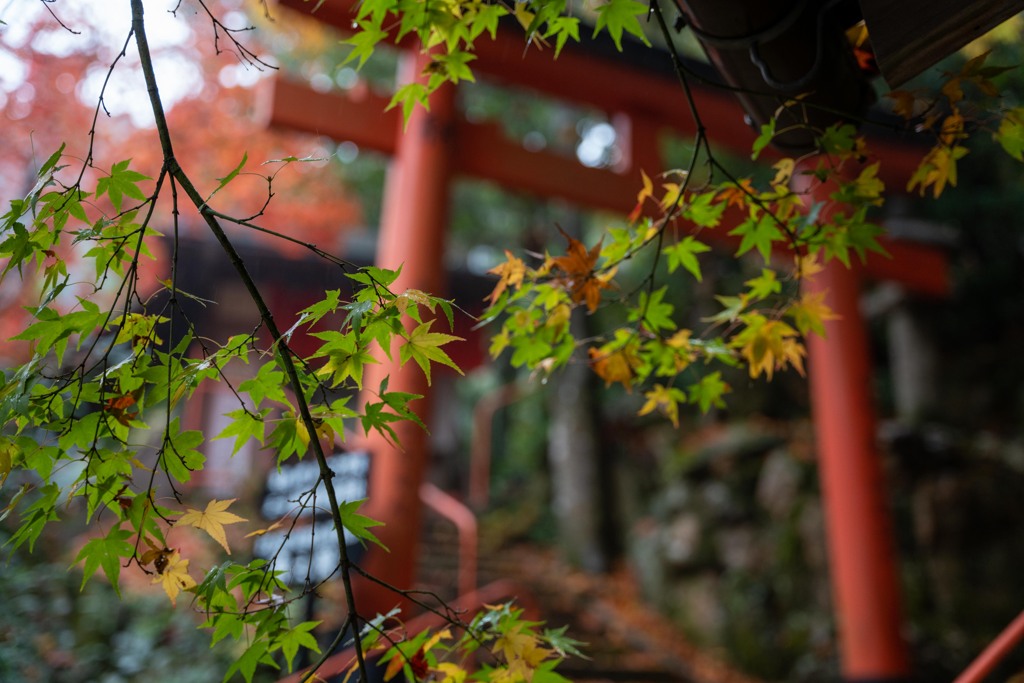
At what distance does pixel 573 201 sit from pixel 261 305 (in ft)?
13.5

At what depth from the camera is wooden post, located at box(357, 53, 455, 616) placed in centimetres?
373

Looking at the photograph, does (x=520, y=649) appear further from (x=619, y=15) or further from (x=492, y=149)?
(x=492, y=149)

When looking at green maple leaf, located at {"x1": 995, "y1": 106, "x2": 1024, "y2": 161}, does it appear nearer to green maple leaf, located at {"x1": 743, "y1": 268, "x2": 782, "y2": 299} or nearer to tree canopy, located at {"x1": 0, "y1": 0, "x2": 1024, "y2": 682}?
tree canopy, located at {"x1": 0, "y1": 0, "x2": 1024, "y2": 682}

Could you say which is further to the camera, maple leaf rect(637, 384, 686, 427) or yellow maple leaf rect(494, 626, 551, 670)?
maple leaf rect(637, 384, 686, 427)

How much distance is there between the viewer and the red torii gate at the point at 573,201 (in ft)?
12.7

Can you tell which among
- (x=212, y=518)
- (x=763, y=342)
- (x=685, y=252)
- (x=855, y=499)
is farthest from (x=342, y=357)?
(x=855, y=499)

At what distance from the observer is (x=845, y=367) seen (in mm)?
5055

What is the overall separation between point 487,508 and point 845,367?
649 cm

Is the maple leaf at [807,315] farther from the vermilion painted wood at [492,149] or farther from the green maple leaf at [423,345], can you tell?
the vermilion painted wood at [492,149]

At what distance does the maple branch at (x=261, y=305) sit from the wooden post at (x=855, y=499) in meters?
4.00

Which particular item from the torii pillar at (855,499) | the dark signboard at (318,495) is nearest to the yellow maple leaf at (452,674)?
the dark signboard at (318,495)

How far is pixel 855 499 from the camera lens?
484 centimetres

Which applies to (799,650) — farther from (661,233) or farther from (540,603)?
(661,233)

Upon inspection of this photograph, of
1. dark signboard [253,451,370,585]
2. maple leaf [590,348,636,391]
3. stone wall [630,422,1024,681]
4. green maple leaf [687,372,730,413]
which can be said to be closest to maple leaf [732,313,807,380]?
green maple leaf [687,372,730,413]
